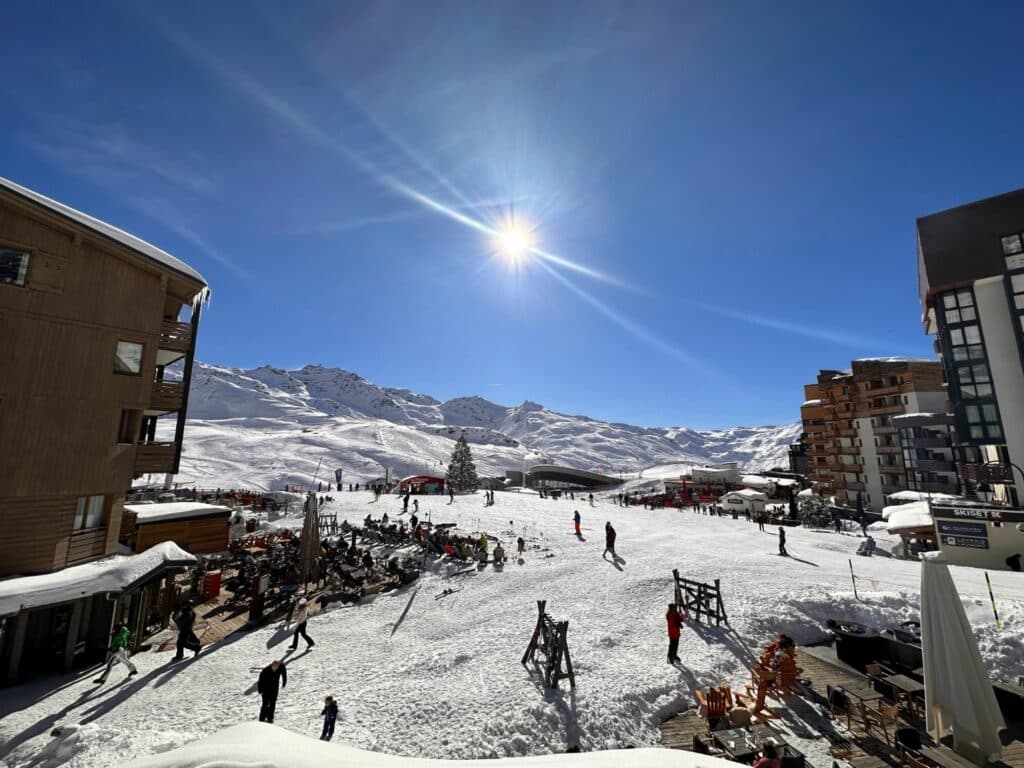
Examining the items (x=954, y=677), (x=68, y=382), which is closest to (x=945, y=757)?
(x=954, y=677)

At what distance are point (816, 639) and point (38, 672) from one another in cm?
2475

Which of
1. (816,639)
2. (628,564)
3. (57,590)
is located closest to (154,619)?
(57,590)

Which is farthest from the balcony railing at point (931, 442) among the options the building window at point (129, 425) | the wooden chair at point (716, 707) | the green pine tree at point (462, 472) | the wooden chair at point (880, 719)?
the building window at point (129, 425)

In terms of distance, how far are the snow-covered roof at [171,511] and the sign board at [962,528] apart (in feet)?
128

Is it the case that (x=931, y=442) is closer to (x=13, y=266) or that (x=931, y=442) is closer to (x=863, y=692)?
(x=863, y=692)

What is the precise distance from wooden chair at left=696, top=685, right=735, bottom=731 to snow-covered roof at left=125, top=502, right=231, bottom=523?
24.0 metres

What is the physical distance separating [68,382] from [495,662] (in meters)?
17.8

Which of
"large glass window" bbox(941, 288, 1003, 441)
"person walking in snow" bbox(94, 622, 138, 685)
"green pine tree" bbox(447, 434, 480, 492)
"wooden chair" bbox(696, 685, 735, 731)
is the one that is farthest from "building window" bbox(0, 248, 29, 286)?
"large glass window" bbox(941, 288, 1003, 441)

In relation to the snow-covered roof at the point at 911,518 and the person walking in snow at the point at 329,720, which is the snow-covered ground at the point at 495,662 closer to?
the person walking in snow at the point at 329,720

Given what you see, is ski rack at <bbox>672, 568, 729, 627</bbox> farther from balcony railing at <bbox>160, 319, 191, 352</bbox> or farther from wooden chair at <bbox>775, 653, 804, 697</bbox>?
balcony railing at <bbox>160, 319, 191, 352</bbox>

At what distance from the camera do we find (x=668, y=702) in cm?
1102

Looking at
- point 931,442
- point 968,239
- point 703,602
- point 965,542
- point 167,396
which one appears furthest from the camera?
point 931,442

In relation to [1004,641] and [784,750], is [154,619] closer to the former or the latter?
[784,750]

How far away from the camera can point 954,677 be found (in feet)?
27.3
